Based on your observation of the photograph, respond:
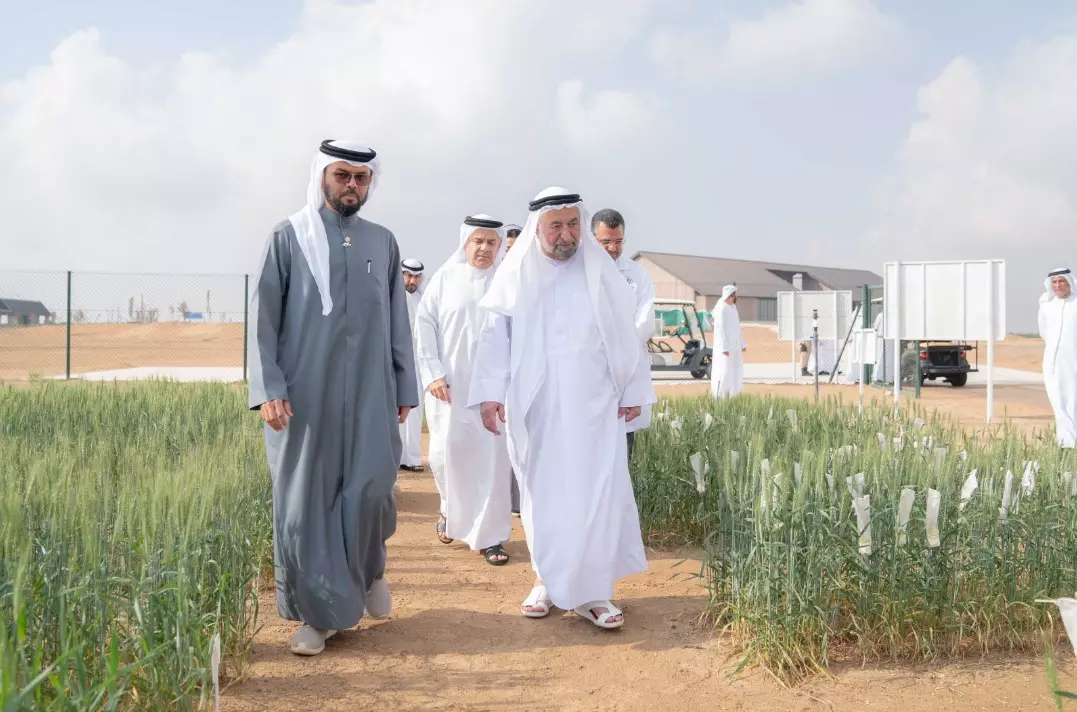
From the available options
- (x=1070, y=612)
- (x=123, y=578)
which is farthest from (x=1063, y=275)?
(x=123, y=578)

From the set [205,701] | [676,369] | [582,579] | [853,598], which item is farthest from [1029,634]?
[676,369]

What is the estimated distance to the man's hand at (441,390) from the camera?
15.3 ft

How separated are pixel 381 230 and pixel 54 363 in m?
24.9

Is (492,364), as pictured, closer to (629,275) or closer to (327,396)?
(327,396)

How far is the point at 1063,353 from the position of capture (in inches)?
347

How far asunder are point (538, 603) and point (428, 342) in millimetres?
1722

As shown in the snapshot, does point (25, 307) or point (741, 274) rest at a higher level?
point (741, 274)

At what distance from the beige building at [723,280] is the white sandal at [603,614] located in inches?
1560

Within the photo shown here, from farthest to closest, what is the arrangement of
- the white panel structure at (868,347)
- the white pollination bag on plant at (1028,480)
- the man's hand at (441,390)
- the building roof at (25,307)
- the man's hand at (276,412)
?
the building roof at (25,307) → the white panel structure at (868,347) → the man's hand at (441,390) → the white pollination bag on plant at (1028,480) → the man's hand at (276,412)

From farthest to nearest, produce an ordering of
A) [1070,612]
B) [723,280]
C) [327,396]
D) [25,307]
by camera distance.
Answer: [723,280], [25,307], [327,396], [1070,612]

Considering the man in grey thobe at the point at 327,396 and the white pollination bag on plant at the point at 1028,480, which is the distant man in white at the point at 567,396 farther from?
the white pollination bag on plant at the point at 1028,480

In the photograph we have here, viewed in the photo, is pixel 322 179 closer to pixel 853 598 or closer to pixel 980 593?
pixel 853 598

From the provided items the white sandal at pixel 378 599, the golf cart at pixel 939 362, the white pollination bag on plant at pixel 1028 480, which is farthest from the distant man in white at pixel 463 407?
the golf cart at pixel 939 362

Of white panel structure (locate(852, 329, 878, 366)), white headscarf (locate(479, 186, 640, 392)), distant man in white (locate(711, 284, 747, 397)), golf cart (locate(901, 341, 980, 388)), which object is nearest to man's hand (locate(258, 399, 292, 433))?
white headscarf (locate(479, 186, 640, 392))
